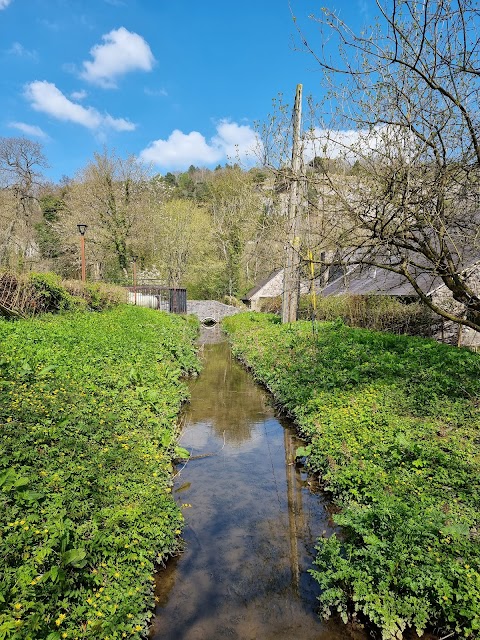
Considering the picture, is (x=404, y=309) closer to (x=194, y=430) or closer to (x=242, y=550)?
(x=194, y=430)

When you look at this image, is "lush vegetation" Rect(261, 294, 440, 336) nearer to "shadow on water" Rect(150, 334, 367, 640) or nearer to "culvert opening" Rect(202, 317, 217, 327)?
"shadow on water" Rect(150, 334, 367, 640)

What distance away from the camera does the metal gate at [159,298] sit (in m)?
29.2

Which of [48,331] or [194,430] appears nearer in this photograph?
[194,430]

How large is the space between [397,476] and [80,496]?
11.4ft

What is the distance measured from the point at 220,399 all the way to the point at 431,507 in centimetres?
690

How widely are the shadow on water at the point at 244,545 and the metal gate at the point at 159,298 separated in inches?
842

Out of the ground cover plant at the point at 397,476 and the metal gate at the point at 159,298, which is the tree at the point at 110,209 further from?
the ground cover plant at the point at 397,476

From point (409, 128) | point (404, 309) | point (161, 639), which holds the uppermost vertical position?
point (409, 128)

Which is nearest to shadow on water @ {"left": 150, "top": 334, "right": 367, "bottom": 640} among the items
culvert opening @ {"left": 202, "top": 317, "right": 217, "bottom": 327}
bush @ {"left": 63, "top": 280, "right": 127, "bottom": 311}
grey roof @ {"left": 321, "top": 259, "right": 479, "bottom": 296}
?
→ grey roof @ {"left": 321, "top": 259, "right": 479, "bottom": 296}

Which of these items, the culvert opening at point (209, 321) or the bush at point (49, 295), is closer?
the bush at point (49, 295)

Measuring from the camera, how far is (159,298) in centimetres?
2978

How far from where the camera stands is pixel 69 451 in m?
4.74

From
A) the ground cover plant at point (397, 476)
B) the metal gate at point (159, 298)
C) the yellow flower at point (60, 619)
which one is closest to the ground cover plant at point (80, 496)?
the yellow flower at point (60, 619)

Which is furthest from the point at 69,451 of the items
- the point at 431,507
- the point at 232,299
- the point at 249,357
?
the point at 232,299
